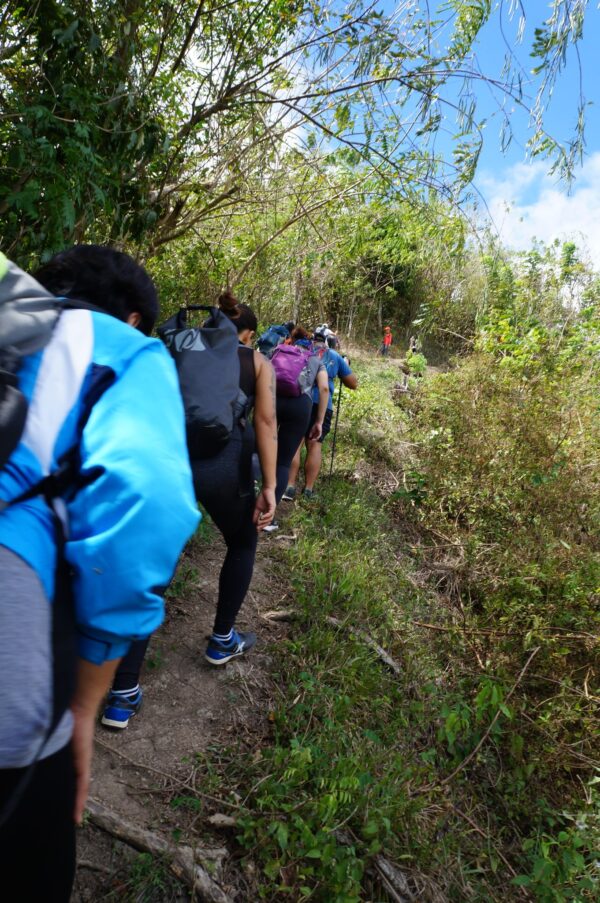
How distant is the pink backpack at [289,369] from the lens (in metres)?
4.49

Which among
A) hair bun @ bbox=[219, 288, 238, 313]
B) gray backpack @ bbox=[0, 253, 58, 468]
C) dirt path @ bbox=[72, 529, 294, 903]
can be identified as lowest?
dirt path @ bbox=[72, 529, 294, 903]

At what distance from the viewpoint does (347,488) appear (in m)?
6.52

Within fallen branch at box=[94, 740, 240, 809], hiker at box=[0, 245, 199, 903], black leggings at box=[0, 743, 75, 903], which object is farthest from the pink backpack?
black leggings at box=[0, 743, 75, 903]

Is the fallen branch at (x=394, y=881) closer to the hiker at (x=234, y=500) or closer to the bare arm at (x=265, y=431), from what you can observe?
the hiker at (x=234, y=500)

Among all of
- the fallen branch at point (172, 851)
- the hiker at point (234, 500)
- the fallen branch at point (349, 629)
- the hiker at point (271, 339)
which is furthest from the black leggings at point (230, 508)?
the hiker at point (271, 339)

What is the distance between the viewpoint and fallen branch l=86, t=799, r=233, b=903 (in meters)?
1.90

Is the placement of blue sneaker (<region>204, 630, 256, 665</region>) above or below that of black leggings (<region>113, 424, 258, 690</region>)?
below

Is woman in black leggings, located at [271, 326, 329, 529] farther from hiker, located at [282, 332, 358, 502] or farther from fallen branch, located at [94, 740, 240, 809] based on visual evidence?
fallen branch, located at [94, 740, 240, 809]

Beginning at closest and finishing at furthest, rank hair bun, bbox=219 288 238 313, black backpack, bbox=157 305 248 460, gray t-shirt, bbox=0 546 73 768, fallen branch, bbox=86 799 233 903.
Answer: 1. gray t-shirt, bbox=0 546 73 768
2. fallen branch, bbox=86 799 233 903
3. black backpack, bbox=157 305 248 460
4. hair bun, bbox=219 288 238 313

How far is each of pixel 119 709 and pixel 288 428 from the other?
2562mm

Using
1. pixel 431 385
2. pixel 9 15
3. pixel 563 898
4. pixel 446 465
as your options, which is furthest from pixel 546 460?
pixel 9 15

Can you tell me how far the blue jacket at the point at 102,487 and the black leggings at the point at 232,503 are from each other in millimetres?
1522

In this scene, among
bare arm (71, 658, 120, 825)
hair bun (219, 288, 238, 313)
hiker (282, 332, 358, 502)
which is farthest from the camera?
hiker (282, 332, 358, 502)

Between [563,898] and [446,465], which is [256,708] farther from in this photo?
[446,465]
